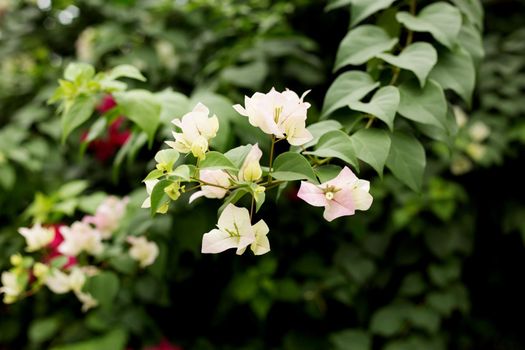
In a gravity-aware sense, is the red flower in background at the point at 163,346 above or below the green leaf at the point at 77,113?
below

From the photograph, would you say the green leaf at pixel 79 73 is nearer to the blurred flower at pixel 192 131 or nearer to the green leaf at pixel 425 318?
the blurred flower at pixel 192 131

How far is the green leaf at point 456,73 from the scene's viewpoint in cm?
79

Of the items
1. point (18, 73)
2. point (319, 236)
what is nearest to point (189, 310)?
point (319, 236)

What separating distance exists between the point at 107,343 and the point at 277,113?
983 millimetres

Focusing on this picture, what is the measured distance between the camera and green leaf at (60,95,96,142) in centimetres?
81

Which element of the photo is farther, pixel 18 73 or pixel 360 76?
pixel 18 73

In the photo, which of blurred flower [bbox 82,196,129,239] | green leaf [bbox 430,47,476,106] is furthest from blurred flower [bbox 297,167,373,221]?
blurred flower [bbox 82,196,129,239]

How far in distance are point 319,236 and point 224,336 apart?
43cm

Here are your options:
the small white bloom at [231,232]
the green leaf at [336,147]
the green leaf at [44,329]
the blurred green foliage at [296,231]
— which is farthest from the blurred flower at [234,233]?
the green leaf at [44,329]

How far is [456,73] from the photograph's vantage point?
81cm

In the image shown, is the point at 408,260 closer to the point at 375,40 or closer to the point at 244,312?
the point at 244,312

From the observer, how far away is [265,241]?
546 millimetres

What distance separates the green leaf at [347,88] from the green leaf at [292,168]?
189 millimetres

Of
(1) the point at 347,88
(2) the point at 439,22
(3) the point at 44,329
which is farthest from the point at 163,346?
(2) the point at 439,22
